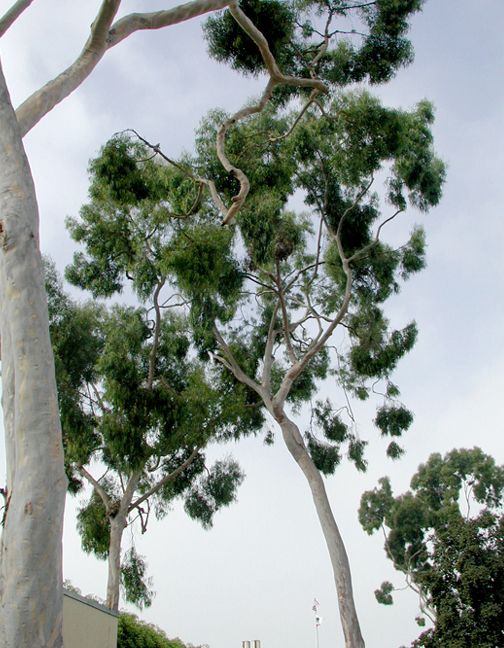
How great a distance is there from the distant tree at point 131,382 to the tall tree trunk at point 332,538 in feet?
9.19

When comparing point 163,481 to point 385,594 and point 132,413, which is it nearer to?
point 132,413

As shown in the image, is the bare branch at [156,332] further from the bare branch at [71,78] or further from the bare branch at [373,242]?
the bare branch at [71,78]

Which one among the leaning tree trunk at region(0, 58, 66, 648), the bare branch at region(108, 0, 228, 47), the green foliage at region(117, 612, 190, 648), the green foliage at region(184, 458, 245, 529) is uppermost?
the green foliage at region(184, 458, 245, 529)

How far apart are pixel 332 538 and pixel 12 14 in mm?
8210

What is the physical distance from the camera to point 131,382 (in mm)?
12180

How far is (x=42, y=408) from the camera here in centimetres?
294

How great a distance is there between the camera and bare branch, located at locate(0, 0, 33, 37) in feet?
16.5

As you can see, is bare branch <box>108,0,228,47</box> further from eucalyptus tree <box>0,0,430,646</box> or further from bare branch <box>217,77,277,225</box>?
bare branch <box>217,77,277,225</box>

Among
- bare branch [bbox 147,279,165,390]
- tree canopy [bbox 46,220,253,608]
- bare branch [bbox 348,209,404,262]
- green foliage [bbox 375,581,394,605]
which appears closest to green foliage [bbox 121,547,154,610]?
tree canopy [bbox 46,220,253,608]

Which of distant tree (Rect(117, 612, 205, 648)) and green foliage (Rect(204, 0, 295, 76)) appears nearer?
green foliage (Rect(204, 0, 295, 76))

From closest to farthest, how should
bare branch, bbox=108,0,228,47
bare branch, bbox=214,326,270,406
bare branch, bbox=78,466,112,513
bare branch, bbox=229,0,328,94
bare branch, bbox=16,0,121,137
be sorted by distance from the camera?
bare branch, bbox=16,0,121,137, bare branch, bbox=108,0,228,47, bare branch, bbox=229,0,328,94, bare branch, bbox=214,326,270,406, bare branch, bbox=78,466,112,513

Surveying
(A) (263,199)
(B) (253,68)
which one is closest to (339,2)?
(B) (253,68)

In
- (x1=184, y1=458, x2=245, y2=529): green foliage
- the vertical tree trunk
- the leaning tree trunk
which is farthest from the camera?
(x1=184, y1=458, x2=245, y2=529): green foliage

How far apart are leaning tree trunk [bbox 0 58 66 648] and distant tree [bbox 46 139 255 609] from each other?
6.92m
